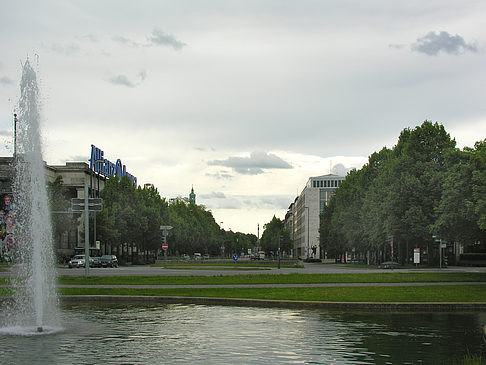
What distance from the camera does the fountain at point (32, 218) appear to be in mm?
16844

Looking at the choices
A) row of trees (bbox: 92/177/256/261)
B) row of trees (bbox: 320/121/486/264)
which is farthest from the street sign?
row of trees (bbox: 92/177/256/261)

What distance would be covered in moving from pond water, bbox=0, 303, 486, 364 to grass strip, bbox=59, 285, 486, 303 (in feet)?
9.44

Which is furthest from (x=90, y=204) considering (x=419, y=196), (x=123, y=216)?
(x=123, y=216)

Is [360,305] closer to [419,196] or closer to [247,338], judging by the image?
[247,338]

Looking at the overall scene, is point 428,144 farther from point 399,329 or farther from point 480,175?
point 399,329

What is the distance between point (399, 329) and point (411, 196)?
49.0m

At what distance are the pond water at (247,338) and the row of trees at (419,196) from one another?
2219 centimetres

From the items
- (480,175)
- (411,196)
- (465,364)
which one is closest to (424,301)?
(465,364)

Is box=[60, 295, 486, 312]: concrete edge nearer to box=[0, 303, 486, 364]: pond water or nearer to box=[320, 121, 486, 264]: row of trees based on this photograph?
box=[0, 303, 486, 364]: pond water

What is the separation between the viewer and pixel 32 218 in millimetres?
17547

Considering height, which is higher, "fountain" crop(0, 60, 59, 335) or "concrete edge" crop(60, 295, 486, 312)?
"fountain" crop(0, 60, 59, 335)

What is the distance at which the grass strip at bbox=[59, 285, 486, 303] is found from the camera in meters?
23.1

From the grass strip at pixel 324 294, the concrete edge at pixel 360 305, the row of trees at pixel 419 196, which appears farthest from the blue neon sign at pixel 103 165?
the concrete edge at pixel 360 305

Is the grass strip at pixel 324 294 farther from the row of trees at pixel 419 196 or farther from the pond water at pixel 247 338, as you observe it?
the row of trees at pixel 419 196
